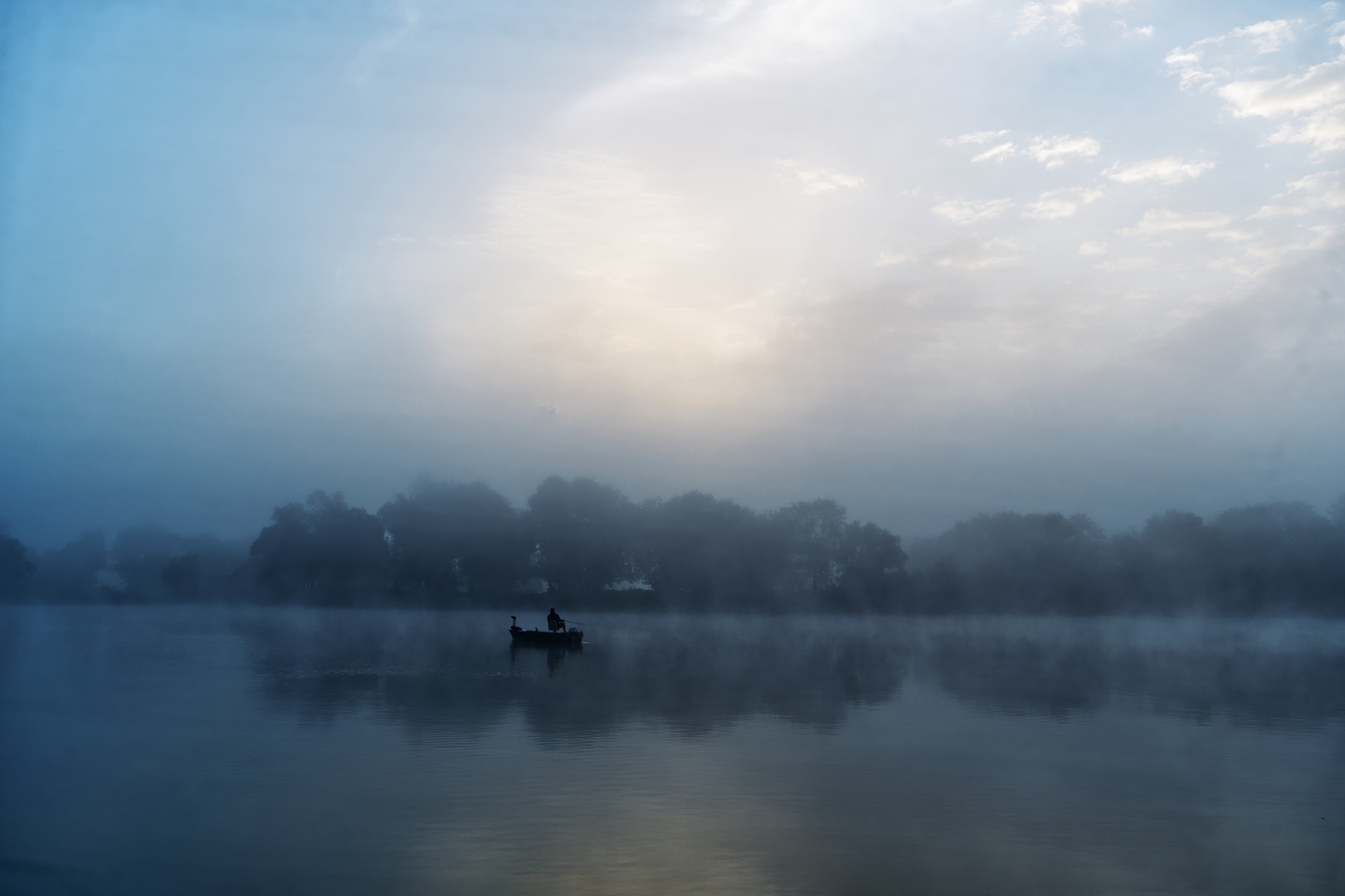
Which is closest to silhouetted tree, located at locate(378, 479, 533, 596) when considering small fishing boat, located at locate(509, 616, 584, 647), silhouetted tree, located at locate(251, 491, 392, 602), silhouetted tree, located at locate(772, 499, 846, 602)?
silhouetted tree, located at locate(251, 491, 392, 602)

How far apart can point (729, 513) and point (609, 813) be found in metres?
81.3

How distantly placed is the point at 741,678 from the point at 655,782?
17.7m

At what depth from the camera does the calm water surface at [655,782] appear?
36.7ft

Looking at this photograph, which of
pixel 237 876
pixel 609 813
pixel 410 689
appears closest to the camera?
pixel 237 876

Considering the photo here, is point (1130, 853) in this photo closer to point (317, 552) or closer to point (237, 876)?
point (237, 876)

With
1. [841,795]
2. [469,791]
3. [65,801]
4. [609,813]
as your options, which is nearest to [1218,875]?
[841,795]

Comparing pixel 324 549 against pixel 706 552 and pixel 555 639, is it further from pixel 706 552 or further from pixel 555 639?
pixel 555 639

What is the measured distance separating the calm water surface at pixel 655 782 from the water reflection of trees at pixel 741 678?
24 cm

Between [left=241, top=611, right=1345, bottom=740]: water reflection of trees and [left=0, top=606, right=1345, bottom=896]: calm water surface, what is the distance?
239mm

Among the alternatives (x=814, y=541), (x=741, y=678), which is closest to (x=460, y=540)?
(x=814, y=541)

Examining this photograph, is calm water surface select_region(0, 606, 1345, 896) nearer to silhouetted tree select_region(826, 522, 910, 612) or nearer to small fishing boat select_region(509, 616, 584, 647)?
small fishing boat select_region(509, 616, 584, 647)

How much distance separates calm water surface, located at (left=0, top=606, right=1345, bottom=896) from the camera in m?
11.2

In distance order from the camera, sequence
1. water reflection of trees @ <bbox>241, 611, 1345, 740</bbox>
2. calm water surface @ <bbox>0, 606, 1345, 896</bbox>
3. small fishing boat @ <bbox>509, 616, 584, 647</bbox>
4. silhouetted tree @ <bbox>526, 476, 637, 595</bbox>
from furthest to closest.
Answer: silhouetted tree @ <bbox>526, 476, 637, 595</bbox> → small fishing boat @ <bbox>509, 616, 584, 647</bbox> → water reflection of trees @ <bbox>241, 611, 1345, 740</bbox> → calm water surface @ <bbox>0, 606, 1345, 896</bbox>

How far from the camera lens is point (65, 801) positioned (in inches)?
550
